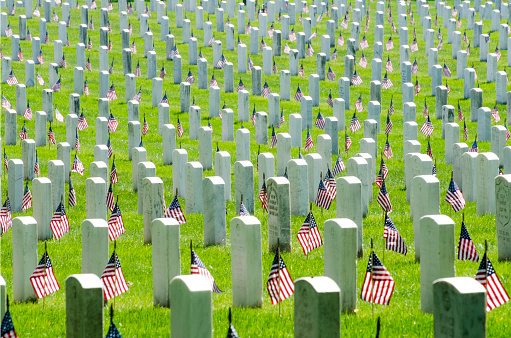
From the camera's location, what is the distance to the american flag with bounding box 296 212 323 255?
10.6m

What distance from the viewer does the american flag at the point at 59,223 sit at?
12078 mm

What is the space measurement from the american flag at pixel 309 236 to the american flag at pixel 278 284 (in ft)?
6.05

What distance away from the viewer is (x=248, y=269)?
8914mm

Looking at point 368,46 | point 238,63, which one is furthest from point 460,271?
point 368,46

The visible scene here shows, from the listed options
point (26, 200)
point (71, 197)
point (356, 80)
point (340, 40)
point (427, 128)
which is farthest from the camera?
point (340, 40)

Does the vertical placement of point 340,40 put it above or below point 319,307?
above

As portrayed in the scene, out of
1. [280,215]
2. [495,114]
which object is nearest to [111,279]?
[280,215]

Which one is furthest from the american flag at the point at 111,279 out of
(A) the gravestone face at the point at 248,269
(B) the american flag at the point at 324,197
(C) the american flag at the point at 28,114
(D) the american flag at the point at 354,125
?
(C) the american flag at the point at 28,114

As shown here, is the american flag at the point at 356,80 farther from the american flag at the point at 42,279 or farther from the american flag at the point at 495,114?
the american flag at the point at 42,279

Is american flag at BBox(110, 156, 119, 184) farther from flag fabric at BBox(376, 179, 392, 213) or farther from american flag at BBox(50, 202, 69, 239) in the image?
flag fabric at BBox(376, 179, 392, 213)

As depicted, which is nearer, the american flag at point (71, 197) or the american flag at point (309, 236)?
the american flag at point (309, 236)

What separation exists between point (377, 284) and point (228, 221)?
4693 mm

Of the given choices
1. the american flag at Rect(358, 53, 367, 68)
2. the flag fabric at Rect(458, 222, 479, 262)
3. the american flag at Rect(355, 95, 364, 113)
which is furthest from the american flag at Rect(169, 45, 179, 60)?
the flag fabric at Rect(458, 222, 479, 262)

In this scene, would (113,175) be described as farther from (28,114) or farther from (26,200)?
(28,114)
